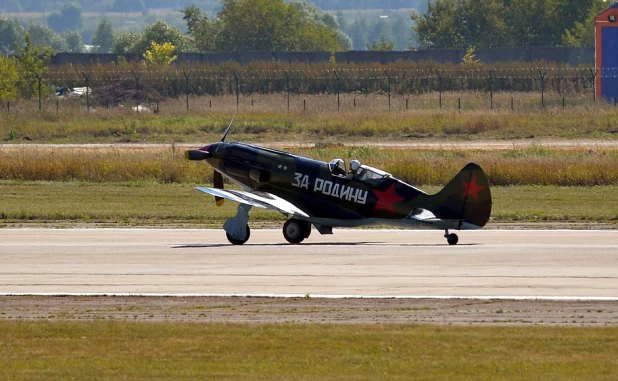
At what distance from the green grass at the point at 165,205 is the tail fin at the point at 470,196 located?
654cm

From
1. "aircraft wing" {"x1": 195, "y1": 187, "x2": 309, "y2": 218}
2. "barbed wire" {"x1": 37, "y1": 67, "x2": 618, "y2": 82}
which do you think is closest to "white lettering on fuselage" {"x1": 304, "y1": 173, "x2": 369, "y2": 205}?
"aircraft wing" {"x1": 195, "y1": 187, "x2": 309, "y2": 218}

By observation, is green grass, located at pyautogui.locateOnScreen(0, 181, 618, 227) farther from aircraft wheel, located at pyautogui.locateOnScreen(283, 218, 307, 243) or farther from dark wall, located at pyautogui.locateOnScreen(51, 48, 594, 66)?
dark wall, located at pyautogui.locateOnScreen(51, 48, 594, 66)

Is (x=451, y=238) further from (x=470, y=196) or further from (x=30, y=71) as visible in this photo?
(x=30, y=71)

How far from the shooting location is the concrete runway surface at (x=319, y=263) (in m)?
17.5

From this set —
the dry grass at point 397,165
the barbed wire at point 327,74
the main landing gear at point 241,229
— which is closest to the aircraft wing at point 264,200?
the main landing gear at point 241,229

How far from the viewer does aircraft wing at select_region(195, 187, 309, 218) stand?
23.2m

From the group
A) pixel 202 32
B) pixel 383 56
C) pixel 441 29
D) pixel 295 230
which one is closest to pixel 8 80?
pixel 383 56

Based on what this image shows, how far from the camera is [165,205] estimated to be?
104 feet

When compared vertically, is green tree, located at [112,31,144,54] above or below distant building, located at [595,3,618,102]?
above

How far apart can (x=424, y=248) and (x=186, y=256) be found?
14.3ft

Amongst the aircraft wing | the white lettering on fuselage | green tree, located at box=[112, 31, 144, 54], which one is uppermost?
green tree, located at box=[112, 31, 144, 54]

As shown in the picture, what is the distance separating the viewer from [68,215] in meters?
28.9

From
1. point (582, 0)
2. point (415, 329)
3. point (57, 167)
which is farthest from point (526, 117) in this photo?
point (582, 0)

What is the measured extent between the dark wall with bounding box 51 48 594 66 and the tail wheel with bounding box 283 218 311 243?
7195cm
